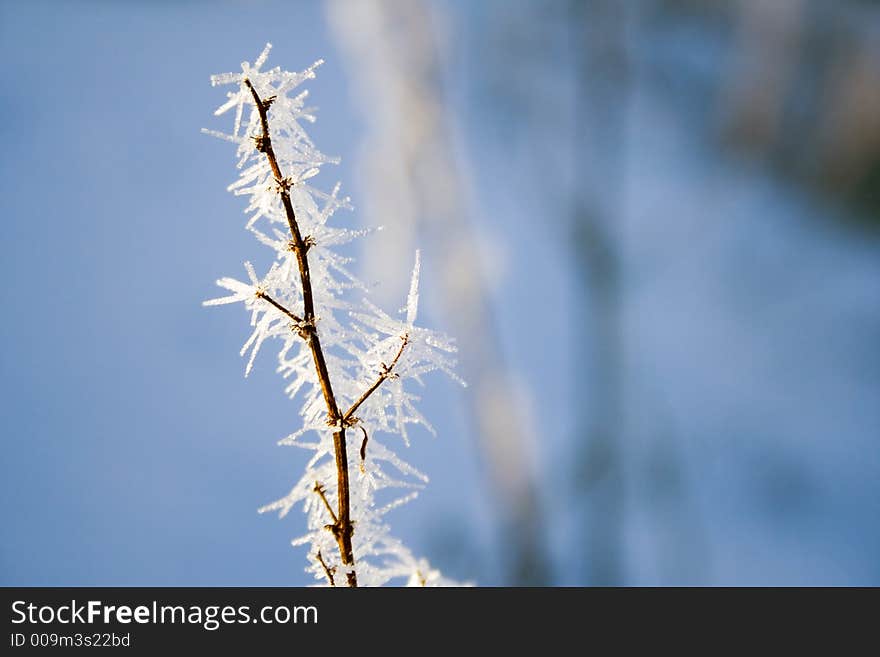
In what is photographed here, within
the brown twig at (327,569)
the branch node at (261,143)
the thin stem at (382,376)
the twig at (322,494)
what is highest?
the branch node at (261,143)

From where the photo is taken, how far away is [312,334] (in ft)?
2.19

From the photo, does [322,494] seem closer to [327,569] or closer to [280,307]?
[327,569]

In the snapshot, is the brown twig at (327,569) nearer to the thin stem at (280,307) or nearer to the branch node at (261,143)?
the thin stem at (280,307)

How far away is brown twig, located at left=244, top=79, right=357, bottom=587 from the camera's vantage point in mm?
658

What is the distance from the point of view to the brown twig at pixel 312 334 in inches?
25.9

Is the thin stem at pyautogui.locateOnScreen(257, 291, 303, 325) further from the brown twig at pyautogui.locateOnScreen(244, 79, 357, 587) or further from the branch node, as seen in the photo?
the branch node

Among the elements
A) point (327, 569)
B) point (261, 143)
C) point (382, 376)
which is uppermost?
point (261, 143)

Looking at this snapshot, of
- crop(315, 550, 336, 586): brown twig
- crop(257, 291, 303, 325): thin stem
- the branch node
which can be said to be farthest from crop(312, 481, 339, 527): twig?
the branch node

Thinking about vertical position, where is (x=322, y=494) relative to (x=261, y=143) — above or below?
below

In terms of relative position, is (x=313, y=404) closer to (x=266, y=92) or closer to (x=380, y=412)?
(x=380, y=412)

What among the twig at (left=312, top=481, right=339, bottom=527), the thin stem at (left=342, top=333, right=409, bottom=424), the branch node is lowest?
the twig at (left=312, top=481, right=339, bottom=527)

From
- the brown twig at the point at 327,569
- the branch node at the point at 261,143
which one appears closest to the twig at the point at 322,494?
the brown twig at the point at 327,569

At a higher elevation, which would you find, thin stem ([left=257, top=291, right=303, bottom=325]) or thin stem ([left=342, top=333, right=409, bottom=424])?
thin stem ([left=257, top=291, right=303, bottom=325])

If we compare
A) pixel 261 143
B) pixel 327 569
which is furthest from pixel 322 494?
pixel 261 143
